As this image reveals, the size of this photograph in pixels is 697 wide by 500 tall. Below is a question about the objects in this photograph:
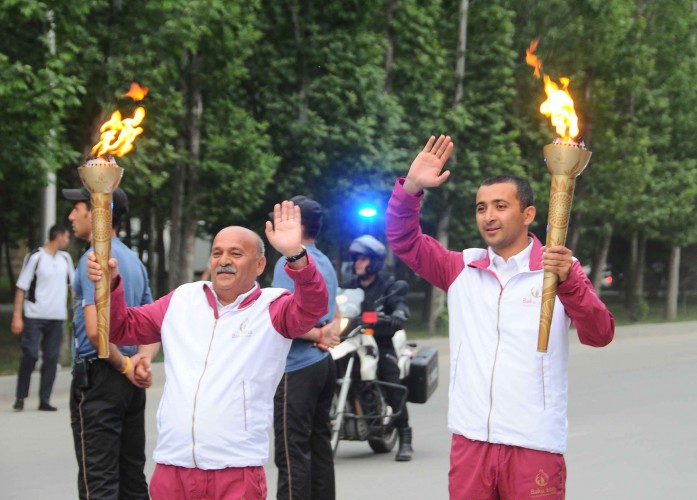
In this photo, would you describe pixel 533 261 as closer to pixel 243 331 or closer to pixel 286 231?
pixel 286 231

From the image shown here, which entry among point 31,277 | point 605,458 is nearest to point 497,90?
point 31,277

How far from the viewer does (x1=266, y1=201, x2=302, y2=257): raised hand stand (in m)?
4.75

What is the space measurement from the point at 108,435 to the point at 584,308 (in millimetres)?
2394

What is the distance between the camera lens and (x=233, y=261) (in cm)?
493

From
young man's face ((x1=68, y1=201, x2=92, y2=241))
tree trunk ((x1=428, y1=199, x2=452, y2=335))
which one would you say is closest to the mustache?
young man's face ((x1=68, y1=201, x2=92, y2=241))

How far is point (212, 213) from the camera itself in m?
21.0

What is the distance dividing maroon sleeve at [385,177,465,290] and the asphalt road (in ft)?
12.2

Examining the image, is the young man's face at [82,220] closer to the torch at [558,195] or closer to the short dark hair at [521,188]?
the short dark hair at [521,188]

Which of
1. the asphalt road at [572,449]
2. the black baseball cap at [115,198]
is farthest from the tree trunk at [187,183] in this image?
the black baseball cap at [115,198]

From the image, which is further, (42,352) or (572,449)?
(42,352)

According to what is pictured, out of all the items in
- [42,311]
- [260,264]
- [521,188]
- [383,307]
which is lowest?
[42,311]

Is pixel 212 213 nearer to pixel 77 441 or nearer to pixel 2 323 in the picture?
pixel 2 323

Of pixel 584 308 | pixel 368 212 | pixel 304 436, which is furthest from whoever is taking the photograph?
pixel 368 212

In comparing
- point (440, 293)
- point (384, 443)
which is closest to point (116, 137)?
point (384, 443)
